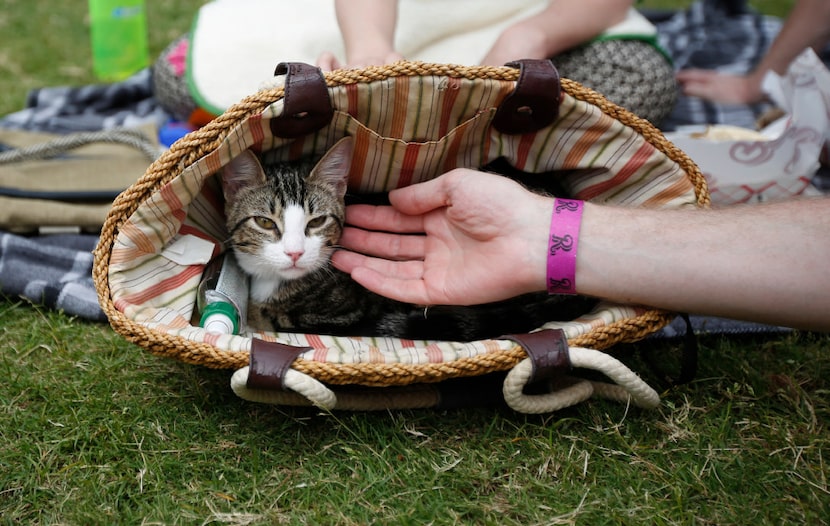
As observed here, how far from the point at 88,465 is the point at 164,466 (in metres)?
0.15

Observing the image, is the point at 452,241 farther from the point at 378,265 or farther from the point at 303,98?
the point at 303,98

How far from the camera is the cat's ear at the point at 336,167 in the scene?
1.57m

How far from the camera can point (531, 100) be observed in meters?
1.47

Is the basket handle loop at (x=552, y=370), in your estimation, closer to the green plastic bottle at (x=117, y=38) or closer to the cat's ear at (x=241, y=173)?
the cat's ear at (x=241, y=173)

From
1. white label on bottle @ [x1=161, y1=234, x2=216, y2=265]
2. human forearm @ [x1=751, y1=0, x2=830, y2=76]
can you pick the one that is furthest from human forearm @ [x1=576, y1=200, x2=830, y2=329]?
human forearm @ [x1=751, y1=0, x2=830, y2=76]

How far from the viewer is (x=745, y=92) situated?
3.01 m

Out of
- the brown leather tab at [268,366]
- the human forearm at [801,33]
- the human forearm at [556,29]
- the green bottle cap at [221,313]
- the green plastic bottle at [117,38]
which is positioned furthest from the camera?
the green plastic bottle at [117,38]

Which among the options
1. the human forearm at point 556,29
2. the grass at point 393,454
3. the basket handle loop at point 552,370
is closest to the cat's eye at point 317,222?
the grass at point 393,454

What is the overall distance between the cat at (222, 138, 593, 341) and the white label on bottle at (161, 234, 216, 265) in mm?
82

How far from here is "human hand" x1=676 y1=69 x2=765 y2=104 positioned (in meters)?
3.00

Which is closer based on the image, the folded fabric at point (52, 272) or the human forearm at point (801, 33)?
the folded fabric at point (52, 272)

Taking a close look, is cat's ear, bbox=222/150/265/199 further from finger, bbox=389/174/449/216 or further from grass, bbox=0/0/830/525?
grass, bbox=0/0/830/525

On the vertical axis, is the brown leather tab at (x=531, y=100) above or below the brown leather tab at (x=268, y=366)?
above

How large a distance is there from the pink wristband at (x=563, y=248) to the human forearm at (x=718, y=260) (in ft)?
0.05
